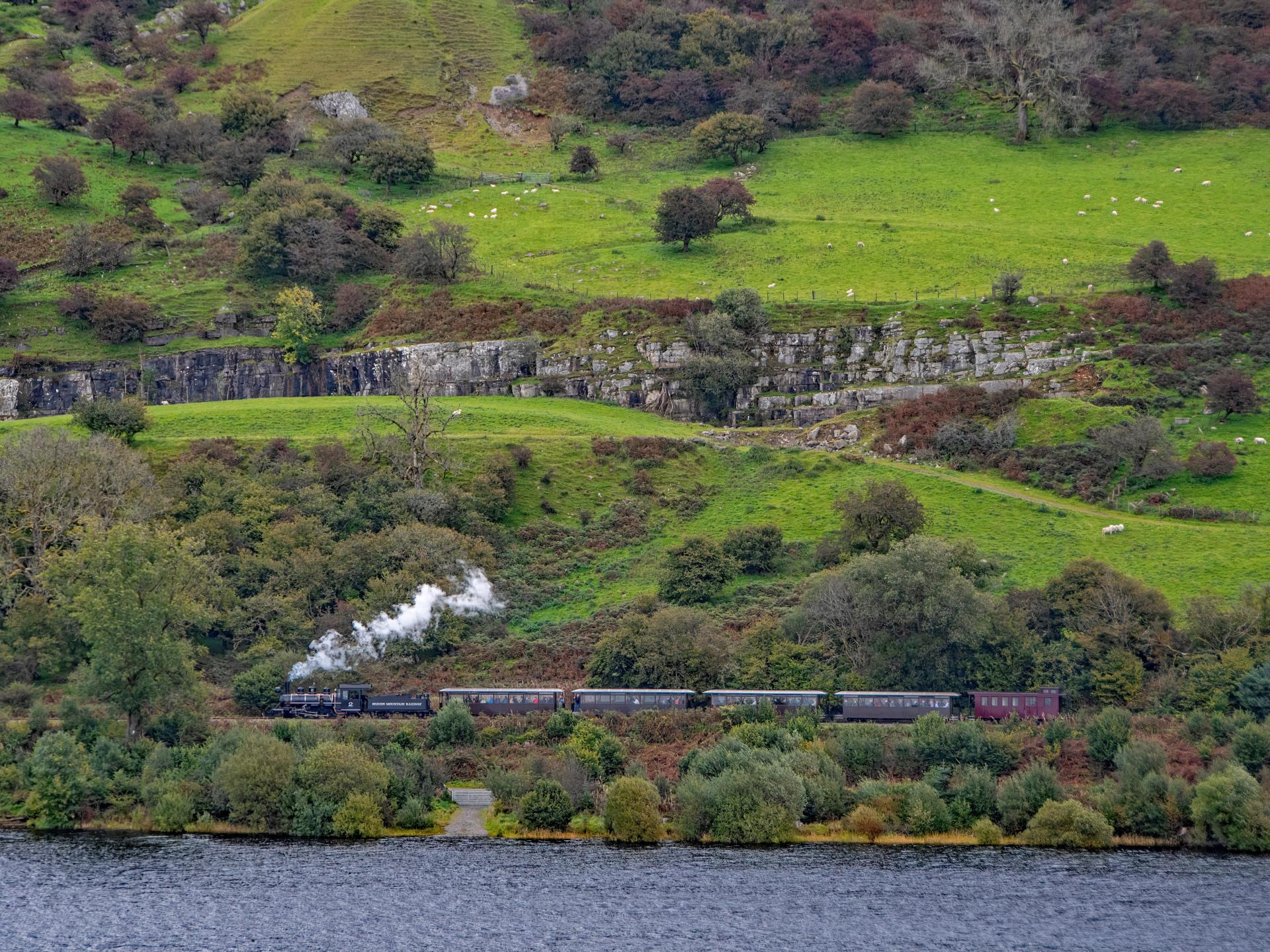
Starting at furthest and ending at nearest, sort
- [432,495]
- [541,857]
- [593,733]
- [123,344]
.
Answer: [123,344] < [432,495] < [593,733] < [541,857]

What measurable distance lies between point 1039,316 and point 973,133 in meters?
49.6

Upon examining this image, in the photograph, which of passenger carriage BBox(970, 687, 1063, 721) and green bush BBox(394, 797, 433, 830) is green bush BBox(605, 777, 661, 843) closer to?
green bush BBox(394, 797, 433, 830)

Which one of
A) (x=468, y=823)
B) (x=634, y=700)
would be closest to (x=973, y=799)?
(x=634, y=700)

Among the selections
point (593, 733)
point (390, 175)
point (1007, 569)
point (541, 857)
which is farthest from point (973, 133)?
point (541, 857)

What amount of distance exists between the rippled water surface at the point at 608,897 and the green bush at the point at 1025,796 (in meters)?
2.28

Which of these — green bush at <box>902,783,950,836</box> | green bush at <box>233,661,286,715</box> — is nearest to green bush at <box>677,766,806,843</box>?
green bush at <box>902,783,950,836</box>

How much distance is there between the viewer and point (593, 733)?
7669 cm

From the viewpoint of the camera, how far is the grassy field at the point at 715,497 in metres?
92.5

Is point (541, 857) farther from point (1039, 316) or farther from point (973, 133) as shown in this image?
point (973, 133)

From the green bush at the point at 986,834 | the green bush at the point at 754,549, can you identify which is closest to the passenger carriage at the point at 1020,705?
the green bush at the point at 986,834

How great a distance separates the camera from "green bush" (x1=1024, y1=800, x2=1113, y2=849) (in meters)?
68.2

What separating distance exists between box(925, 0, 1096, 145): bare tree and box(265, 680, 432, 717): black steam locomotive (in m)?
104

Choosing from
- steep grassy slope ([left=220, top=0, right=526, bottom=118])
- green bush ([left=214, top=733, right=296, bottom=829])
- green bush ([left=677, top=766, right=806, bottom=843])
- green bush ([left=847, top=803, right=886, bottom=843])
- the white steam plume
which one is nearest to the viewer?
green bush ([left=677, top=766, right=806, bottom=843])

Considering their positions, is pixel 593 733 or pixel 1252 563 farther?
pixel 1252 563
